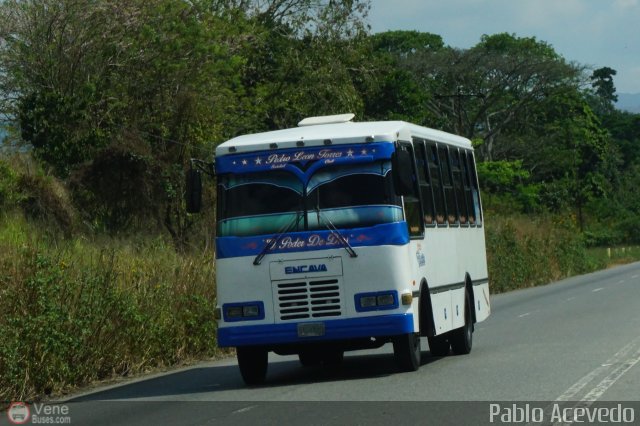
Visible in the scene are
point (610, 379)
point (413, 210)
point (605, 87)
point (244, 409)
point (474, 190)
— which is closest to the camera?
point (244, 409)

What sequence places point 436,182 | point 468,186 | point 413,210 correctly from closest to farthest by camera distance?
point 413,210 → point 436,182 → point 468,186

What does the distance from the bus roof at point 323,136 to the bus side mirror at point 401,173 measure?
1.11ft

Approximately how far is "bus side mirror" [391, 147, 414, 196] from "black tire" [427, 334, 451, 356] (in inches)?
142

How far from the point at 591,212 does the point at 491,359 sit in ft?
260

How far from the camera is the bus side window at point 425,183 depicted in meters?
16.2

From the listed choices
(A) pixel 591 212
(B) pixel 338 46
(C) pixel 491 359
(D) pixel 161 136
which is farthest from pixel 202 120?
(A) pixel 591 212

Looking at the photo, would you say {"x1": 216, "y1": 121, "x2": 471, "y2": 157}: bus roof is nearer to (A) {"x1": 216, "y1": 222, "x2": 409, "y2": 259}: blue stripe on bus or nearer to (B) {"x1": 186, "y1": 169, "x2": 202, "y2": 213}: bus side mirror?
(B) {"x1": 186, "y1": 169, "x2": 202, "y2": 213}: bus side mirror

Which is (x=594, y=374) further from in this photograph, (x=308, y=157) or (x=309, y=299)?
(x=308, y=157)

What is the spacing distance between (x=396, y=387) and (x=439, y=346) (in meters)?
4.42

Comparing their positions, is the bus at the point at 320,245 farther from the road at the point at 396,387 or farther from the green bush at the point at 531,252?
the green bush at the point at 531,252

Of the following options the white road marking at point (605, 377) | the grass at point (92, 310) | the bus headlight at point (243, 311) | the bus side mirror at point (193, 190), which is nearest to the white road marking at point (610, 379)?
the white road marking at point (605, 377)

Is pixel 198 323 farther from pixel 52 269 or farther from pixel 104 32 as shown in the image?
pixel 104 32

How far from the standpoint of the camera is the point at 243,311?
14.9 metres

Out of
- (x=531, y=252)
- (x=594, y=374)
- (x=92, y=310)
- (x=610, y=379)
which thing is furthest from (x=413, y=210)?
→ (x=531, y=252)
